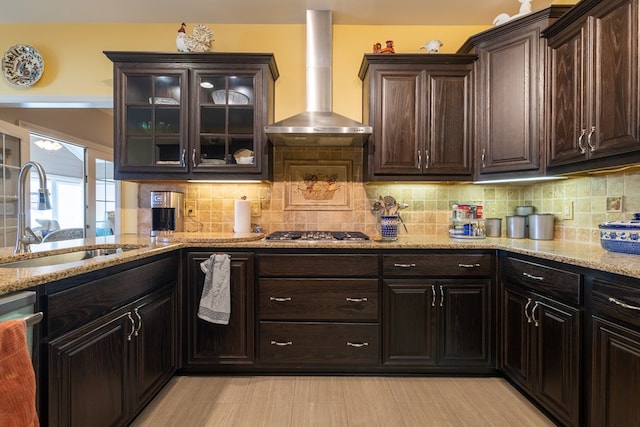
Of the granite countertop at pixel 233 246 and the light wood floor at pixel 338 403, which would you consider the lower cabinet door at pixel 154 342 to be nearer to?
the light wood floor at pixel 338 403

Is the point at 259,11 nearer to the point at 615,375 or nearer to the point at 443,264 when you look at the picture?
the point at 443,264

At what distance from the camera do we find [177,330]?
7.08ft

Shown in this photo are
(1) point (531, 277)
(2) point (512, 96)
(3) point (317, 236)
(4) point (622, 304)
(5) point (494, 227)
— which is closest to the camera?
(4) point (622, 304)

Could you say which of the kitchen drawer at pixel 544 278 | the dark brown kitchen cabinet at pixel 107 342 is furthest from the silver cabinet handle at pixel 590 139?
the dark brown kitchen cabinet at pixel 107 342

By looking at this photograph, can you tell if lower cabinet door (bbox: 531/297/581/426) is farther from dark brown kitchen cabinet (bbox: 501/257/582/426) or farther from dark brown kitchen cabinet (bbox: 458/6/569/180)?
dark brown kitchen cabinet (bbox: 458/6/569/180)

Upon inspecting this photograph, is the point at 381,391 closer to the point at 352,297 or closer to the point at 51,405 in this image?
the point at 352,297

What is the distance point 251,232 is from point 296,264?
0.69m

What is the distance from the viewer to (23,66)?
2.78 meters

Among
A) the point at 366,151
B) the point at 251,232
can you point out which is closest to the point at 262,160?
the point at 251,232

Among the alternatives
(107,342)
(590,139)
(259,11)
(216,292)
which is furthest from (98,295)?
(590,139)

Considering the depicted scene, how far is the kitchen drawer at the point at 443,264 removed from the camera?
220 cm

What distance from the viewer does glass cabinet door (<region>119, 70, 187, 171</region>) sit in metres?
2.49

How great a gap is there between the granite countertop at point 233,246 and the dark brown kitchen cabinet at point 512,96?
23.0 inches

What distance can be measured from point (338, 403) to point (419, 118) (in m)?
2.00
